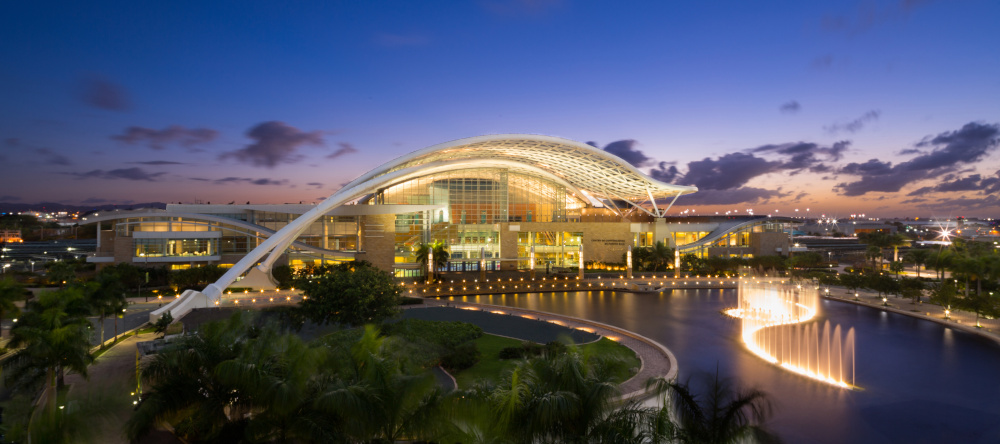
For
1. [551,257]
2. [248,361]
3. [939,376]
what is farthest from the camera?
[551,257]

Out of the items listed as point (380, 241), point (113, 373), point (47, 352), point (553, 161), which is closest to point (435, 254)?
point (380, 241)

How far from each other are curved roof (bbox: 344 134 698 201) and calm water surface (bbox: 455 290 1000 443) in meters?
20.1

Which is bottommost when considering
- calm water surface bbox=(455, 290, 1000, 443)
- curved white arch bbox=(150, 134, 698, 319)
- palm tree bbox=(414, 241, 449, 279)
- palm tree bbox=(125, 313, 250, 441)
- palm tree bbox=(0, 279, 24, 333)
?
calm water surface bbox=(455, 290, 1000, 443)

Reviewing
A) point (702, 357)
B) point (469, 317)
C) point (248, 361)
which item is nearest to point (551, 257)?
point (469, 317)

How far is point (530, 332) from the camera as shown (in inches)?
979

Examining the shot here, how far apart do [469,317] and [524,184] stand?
36.0 metres

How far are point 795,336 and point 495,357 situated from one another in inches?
583

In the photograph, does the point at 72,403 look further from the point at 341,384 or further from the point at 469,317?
the point at 469,317

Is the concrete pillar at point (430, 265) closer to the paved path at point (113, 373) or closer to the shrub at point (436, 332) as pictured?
the shrub at point (436, 332)

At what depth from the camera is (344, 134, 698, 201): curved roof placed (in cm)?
4650

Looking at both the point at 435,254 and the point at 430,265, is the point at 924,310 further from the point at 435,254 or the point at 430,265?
the point at 430,265

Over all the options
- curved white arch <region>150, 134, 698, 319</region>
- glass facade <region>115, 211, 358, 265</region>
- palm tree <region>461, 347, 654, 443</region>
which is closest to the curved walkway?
palm tree <region>461, 347, 654, 443</region>

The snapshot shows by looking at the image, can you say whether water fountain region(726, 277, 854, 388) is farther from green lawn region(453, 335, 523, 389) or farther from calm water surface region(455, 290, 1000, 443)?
green lawn region(453, 335, 523, 389)

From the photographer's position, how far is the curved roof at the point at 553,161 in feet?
153
